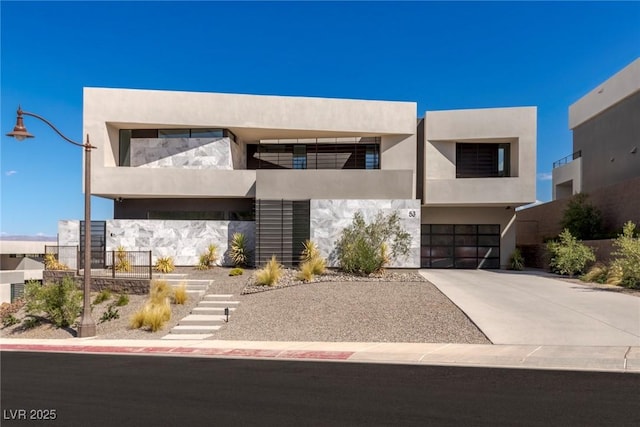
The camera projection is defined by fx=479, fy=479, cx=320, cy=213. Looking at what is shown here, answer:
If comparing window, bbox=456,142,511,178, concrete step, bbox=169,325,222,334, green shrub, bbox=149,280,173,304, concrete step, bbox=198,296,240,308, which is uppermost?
window, bbox=456,142,511,178

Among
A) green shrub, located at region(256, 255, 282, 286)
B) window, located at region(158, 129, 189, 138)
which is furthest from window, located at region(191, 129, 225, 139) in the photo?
green shrub, located at region(256, 255, 282, 286)

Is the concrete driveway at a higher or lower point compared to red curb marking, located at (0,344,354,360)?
higher

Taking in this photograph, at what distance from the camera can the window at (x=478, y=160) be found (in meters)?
26.9

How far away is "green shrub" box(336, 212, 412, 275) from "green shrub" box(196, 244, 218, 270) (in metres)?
6.35

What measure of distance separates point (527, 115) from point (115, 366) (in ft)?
74.0

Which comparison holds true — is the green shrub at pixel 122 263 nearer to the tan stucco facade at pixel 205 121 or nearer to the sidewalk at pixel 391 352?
the tan stucco facade at pixel 205 121

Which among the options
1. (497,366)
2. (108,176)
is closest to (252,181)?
(108,176)

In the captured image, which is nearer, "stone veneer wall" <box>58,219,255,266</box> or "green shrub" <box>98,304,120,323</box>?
"green shrub" <box>98,304,120,323</box>

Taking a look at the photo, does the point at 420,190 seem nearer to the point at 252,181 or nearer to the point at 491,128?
the point at 491,128

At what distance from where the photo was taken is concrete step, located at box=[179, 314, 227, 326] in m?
14.8

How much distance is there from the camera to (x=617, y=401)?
7.14m

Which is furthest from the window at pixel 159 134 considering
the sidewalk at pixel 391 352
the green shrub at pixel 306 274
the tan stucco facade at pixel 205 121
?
the sidewalk at pixel 391 352

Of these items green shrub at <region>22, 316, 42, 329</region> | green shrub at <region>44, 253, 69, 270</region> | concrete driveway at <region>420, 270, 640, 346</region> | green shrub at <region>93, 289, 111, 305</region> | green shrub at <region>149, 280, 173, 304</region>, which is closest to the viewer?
concrete driveway at <region>420, 270, 640, 346</region>

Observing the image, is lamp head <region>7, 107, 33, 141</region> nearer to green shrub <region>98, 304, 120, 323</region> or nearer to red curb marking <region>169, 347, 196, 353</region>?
green shrub <region>98, 304, 120, 323</region>
